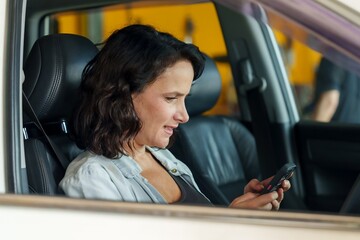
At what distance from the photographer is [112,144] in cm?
265

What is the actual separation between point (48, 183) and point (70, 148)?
1.31ft

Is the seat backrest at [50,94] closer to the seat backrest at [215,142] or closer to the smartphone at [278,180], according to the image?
the smartphone at [278,180]

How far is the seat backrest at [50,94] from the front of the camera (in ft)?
8.55

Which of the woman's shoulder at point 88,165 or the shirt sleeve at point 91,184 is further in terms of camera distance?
the woman's shoulder at point 88,165

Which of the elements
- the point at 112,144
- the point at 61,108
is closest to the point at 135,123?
the point at 112,144

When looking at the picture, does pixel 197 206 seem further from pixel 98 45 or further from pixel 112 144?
pixel 98 45

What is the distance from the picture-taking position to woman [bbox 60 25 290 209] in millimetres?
2645

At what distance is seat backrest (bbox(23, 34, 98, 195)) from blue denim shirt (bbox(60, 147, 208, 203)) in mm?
85

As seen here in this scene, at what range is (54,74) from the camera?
2.72 m

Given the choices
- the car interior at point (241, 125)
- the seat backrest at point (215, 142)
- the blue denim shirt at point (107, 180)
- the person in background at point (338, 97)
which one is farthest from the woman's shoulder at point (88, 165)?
the person in background at point (338, 97)

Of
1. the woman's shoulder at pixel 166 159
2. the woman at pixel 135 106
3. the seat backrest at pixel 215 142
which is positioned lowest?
the seat backrest at pixel 215 142

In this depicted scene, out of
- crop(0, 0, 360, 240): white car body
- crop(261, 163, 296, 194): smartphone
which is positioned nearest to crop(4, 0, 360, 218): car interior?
crop(261, 163, 296, 194): smartphone

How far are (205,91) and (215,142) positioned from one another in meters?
0.37

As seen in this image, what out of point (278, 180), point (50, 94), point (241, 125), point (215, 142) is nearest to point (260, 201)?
point (278, 180)
